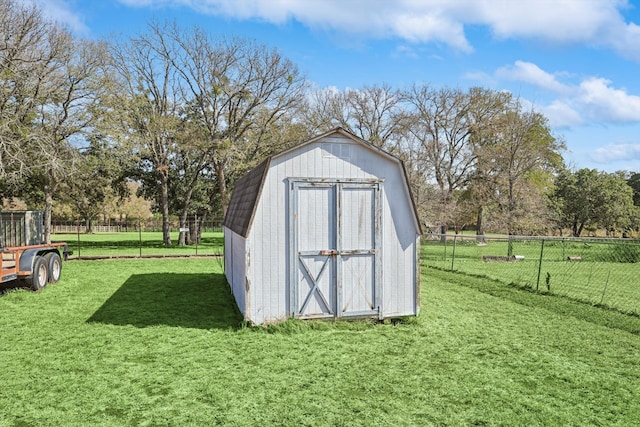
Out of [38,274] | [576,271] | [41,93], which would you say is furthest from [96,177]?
[576,271]

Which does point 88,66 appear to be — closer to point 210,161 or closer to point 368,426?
point 210,161

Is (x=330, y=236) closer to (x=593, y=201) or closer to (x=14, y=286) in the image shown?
(x=14, y=286)

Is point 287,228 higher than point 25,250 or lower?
higher

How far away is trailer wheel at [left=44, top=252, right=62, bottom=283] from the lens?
38.5 feet

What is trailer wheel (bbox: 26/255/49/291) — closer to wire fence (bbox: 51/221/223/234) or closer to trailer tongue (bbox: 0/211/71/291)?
trailer tongue (bbox: 0/211/71/291)

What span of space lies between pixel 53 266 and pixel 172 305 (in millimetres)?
5133

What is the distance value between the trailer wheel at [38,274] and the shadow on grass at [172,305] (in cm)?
194

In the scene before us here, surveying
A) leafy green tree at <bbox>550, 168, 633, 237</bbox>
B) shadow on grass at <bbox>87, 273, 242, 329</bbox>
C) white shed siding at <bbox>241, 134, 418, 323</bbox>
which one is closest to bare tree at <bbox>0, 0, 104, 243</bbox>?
shadow on grass at <bbox>87, 273, 242, 329</bbox>

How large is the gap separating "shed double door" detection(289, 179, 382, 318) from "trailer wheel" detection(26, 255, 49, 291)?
744 cm

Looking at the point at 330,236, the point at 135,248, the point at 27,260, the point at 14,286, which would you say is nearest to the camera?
the point at 330,236

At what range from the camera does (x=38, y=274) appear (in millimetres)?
10797

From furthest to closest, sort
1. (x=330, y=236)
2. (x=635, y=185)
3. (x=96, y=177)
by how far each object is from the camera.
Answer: (x=635, y=185)
(x=96, y=177)
(x=330, y=236)

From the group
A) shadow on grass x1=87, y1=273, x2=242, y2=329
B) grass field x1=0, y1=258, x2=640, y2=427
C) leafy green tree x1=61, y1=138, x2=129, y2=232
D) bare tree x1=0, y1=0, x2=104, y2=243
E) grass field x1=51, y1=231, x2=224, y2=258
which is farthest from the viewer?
leafy green tree x1=61, y1=138, x2=129, y2=232

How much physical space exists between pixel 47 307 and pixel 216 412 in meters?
7.02
